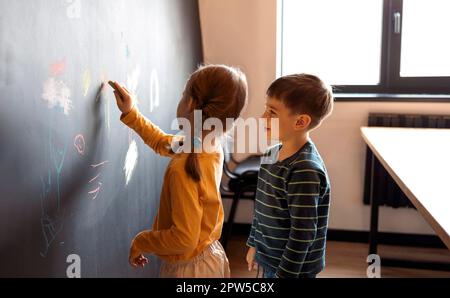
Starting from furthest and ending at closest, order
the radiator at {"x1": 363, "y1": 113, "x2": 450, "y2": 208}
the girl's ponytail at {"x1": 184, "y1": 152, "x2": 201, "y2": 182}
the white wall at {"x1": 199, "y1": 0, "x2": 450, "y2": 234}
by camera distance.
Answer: the white wall at {"x1": 199, "y1": 0, "x2": 450, "y2": 234} → the radiator at {"x1": 363, "y1": 113, "x2": 450, "y2": 208} → the girl's ponytail at {"x1": 184, "y1": 152, "x2": 201, "y2": 182}

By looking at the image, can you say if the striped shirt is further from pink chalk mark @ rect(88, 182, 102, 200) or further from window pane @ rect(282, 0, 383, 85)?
window pane @ rect(282, 0, 383, 85)

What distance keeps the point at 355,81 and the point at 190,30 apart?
1232 millimetres

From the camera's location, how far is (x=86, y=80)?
1479mm

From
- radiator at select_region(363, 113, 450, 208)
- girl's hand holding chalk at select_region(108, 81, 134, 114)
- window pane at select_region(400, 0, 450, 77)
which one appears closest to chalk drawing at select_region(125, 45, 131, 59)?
girl's hand holding chalk at select_region(108, 81, 134, 114)

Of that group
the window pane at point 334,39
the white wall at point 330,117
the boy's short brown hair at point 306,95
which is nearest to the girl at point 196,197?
the boy's short brown hair at point 306,95

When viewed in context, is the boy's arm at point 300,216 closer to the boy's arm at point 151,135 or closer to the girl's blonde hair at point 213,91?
the girl's blonde hair at point 213,91

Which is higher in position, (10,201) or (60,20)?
(60,20)

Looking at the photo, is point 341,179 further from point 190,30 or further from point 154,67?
point 154,67

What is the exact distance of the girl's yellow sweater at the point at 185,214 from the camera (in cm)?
136

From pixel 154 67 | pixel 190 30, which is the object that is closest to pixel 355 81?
pixel 190 30

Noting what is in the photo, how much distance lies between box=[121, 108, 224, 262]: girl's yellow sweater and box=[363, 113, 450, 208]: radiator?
5.19 ft

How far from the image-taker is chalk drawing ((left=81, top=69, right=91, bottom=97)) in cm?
146

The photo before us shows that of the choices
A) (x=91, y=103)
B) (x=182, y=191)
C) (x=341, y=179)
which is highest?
(x=91, y=103)
